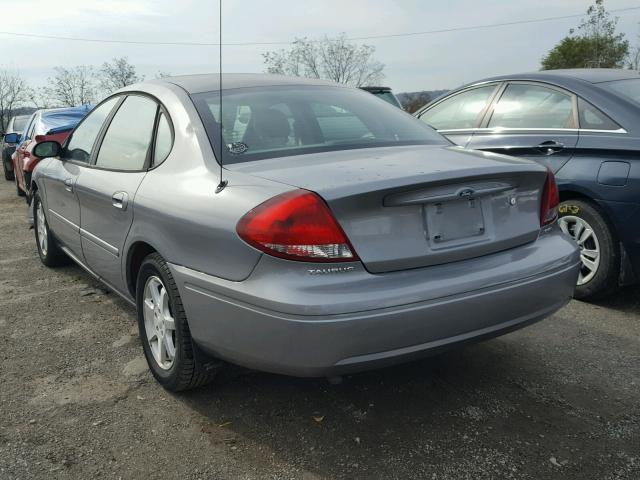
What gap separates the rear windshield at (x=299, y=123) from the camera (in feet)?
9.29

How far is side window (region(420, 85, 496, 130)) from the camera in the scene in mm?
5168

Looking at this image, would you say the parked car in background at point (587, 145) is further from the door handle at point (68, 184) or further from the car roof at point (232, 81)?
the door handle at point (68, 184)

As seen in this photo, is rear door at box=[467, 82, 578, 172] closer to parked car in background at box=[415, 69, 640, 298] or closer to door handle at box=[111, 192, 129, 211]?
parked car in background at box=[415, 69, 640, 298]

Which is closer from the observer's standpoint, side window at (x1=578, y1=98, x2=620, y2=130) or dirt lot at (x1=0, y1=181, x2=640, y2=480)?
dirt lot at (x1=0, y1=181, x2=640, y2=480)

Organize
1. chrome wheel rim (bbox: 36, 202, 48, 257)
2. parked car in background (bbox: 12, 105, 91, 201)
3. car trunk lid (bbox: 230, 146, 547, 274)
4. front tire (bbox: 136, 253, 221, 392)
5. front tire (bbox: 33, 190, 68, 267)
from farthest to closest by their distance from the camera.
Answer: parked car in background (bbox: 12, 105, 91, 201) < chrome wheel rim (bbox: 36, 202, 48, 257) < front tire (bbox: 33, 190, 68, 267) < front tire (bbox: 136, 253, 221, 392) < car trunk lid (bbox: 230, 146, 547, 274)

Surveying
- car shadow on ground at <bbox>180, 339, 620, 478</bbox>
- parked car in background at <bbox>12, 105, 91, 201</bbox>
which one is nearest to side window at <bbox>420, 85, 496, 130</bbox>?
car shadow on ground at <bbox>180, 339, 620, 478</bbox>

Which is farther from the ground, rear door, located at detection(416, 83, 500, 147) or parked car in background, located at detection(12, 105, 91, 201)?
rear door, located at detection(416, 83, 500, 147)

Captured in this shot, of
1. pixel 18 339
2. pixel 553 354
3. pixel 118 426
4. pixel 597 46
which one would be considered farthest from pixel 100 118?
pixel 597 46

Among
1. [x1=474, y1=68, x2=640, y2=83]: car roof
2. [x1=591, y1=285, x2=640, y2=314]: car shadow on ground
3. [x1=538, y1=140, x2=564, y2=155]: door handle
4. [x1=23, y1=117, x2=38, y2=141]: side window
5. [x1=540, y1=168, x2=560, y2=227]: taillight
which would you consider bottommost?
[x1=591, y1=285, x2=640, y2=314]: car shadow on ground

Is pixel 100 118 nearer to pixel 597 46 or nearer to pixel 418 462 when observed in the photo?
pixel 418 462

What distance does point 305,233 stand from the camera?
2.22 meters

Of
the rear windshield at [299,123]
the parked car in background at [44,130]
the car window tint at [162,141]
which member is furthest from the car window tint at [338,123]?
the parked car in background at [44,130]

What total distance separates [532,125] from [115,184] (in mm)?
3085

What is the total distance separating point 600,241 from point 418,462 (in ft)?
7.92
